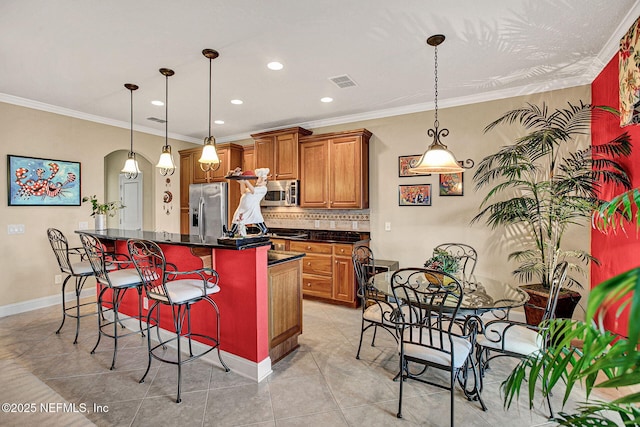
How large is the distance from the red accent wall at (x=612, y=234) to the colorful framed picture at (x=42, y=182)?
6217 mm

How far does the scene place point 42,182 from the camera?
13.8 feet

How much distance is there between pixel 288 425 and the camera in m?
1.97

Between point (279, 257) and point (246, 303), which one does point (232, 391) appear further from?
point (279, 257)

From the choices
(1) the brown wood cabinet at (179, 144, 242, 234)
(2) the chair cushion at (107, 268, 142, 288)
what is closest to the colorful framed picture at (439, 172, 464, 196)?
(1) the brown wood cabinet at (179, 144, 242, 234)

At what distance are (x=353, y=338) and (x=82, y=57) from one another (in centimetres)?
380

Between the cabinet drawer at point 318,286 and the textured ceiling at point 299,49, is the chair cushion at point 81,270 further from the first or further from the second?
the cabinet drawer at point 318,286

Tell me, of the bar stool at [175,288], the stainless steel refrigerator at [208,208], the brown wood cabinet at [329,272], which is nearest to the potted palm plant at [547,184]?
the brown wood cabinet at [329,272]

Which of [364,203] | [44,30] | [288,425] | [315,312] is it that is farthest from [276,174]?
[288,425]

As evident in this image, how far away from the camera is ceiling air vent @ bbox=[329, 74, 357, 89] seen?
3377mm

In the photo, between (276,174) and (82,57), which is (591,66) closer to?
(276,174)

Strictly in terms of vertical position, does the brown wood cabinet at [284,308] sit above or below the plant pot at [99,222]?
below

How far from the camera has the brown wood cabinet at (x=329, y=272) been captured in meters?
4.28

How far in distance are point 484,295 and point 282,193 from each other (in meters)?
3.55

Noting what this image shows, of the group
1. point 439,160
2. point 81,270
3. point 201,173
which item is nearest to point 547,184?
point 439,160
